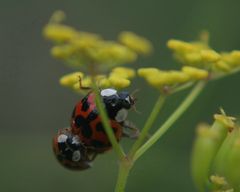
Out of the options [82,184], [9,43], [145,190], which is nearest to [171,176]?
Result: [145,190]

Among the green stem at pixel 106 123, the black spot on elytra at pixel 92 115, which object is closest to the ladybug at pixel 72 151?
the black spot on elytra at pixel 92 115

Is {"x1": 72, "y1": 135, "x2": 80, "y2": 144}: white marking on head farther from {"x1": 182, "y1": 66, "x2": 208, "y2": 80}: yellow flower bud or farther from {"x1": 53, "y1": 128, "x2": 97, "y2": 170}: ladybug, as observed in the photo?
{"x1": 182, "y1": 66, "x2": 208, "y2": 80}: yellow flower bud

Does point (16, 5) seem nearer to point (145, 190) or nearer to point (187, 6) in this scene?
point (187, 6)

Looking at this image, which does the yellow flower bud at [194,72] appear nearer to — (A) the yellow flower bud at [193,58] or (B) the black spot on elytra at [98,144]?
(A) the yellow flower bud at [193,58]

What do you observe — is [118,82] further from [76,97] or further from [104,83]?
[76,97]

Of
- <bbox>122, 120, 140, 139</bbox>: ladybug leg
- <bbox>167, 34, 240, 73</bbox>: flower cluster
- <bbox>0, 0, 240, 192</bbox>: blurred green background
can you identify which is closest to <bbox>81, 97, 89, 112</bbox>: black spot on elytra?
<bbox>122, 120, 140, 139</bbox>: ladybug leg
